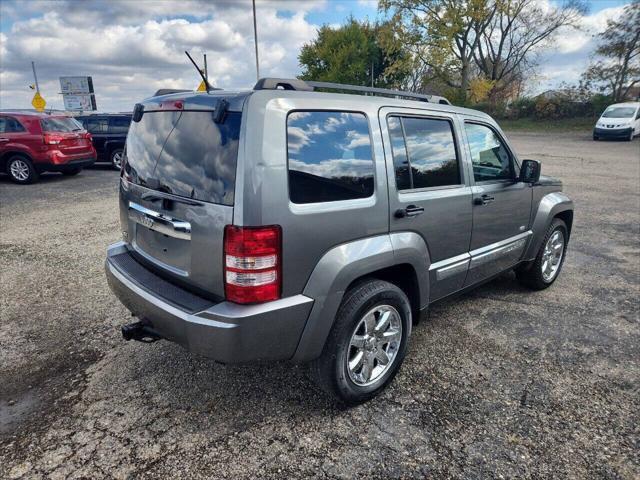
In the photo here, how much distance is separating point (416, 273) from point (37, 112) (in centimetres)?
1144

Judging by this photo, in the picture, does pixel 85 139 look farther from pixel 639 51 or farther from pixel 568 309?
pixel 639 51

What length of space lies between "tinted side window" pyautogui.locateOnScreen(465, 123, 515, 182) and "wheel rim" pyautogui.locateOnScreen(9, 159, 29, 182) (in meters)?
11.2

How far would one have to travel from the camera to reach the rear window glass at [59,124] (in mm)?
10594

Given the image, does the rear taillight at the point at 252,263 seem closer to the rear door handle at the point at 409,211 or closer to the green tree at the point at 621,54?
the rear door handle at the point at 409,211

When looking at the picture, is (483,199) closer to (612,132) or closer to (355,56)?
(612,132)

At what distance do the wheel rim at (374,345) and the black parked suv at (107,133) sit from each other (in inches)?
517

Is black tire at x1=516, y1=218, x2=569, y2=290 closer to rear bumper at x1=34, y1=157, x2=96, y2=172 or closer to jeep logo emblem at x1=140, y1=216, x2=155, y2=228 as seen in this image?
jeep logo emblem at x1=140, y1=216, x2=155, y2=228

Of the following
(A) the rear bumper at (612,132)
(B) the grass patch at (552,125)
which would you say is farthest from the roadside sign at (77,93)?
(A) the rear bumper at (612,132)

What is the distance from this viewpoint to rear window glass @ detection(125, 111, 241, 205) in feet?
7.15

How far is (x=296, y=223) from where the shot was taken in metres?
2.19

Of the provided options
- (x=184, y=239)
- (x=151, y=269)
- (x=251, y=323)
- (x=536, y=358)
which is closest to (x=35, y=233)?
(x=151, y=269)

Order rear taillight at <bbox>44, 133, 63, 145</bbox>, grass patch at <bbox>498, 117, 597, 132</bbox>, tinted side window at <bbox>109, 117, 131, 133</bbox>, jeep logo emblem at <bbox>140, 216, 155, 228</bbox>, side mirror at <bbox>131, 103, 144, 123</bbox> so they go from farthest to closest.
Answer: grass patch at <bbox>498, 117, 597, 132</bbox>, tinted side window at <bbox>109, 117, 131, 133</bbox>, rear taillight at <bbox>44, 133, 63, 145</bbox>, side mirror at <bbox>131, 103, 144, 123</bbox>, jeep logo emblem at <bbox>140, 216, 155, 228</bbox>

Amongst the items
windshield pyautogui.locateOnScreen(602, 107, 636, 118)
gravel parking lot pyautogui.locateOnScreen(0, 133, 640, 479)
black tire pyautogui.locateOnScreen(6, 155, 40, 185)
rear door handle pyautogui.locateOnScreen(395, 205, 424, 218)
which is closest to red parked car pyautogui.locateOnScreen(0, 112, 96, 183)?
black tire pyautogui.locateOnScreen(6, 155, 40, 185)

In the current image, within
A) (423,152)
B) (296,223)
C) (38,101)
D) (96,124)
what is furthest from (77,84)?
(296,223)
